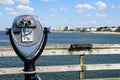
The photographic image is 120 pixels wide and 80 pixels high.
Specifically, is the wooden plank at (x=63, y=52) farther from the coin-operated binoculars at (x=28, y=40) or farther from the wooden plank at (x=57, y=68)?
the coin-operated binoculars at (x=28, y=40)

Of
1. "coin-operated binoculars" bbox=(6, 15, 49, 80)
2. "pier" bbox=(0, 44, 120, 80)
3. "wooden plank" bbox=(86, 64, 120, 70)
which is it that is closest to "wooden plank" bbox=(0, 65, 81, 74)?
"pier" bbox=(0, 44, 120, 80)

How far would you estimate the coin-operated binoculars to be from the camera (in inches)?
125

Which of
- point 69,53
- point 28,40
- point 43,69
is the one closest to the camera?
point 28,40

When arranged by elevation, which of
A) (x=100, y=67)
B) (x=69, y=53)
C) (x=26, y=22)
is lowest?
(x=100, y=67)

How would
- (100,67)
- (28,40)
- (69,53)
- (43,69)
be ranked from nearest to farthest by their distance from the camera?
1. (28,40)
2. (43,69)
3. (69,53)
4. (100,67)

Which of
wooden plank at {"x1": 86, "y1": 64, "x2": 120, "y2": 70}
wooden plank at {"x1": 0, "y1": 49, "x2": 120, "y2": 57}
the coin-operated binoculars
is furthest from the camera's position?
wooden plank at {"x1": 86, "y1": 64, "x2": 120, "y2": 70}

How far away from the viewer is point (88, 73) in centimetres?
1900

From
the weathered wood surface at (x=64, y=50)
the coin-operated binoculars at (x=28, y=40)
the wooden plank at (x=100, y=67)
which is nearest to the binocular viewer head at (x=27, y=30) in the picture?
the coin-operated binoculars at (x=28, y=40)

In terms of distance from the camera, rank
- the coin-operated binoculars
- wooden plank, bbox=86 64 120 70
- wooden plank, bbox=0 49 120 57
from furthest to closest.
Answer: wooden plank, bbox=86 64 120 70
wooden plank, bbox=0 49 120 57
the coin-operated binoculars

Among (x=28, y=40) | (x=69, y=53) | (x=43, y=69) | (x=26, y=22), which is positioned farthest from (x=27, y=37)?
(x=69, y=53)

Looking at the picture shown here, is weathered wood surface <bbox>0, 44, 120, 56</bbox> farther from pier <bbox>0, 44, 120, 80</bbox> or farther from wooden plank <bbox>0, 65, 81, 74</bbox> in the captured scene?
wooden plank <bbox>0, 65, 81, 74</bbox>

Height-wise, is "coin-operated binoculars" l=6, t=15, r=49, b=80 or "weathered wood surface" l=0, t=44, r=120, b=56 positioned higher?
"coin-operated binoculars" l=6, t=15, r=49, b=80

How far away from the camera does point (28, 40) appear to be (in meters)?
3.18

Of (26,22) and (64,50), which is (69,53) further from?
(26,22)
